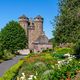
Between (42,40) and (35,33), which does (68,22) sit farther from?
(35,33)

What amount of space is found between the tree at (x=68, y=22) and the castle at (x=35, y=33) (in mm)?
80084

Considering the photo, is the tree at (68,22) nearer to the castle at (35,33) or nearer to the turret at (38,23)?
the castle at (35,33)

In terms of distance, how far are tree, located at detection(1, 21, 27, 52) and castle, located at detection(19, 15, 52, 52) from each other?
17158 millimetres

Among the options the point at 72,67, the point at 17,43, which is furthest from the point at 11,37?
the point at 72,67

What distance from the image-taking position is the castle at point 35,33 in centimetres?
11544

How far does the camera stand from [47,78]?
1560cm

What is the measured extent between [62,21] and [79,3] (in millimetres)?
2858

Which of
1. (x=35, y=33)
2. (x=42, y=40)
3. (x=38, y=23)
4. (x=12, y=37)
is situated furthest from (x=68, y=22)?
(x=38, y=23)

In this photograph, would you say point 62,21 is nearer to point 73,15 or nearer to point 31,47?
point 73,15

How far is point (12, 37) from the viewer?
96.6 meters

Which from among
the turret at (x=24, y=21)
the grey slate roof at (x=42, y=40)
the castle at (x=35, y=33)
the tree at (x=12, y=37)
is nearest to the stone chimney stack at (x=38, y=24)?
the castle at (x=35, y=33)

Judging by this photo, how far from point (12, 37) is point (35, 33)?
24.9 metres

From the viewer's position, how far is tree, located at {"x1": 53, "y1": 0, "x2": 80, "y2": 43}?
30.0m

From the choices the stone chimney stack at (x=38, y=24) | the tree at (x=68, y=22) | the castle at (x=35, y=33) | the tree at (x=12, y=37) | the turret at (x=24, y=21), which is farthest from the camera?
the turret at (x=24, y=21)
